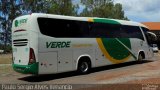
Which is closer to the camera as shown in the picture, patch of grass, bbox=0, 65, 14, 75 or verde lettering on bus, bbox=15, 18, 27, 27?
verde lettering on bus, bbox=15, 18, 27, 27

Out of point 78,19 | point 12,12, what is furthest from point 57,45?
point 12,12

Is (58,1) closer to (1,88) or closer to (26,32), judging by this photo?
(26,32)

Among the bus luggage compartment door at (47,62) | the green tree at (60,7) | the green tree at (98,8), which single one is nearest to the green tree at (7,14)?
the green tree at (60,7)

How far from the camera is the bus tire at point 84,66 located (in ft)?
63.1

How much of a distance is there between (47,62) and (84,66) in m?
3.13

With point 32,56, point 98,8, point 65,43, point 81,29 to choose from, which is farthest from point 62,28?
point 98,8

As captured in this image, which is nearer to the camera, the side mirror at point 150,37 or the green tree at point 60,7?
the side mirror at point 150,37

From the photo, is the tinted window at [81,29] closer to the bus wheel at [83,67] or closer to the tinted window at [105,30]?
the tinted window at [105,30]

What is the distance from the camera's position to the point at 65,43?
18.0 metres

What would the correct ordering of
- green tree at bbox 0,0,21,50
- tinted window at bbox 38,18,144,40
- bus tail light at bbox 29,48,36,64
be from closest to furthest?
bus tail light at bbox 29,48,36,64 < tinted window at bbox 38,18,144,40 < green tree at bbox 0,0,21,50

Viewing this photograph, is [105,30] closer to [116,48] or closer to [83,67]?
[116,48]

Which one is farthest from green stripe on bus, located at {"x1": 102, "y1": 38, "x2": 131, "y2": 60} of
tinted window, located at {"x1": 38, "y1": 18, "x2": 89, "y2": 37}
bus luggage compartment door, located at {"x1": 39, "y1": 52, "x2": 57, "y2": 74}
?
bus luggage compartment door, located at {"x1": 39, "y1": 52, "x2": 57, "y2": 74}

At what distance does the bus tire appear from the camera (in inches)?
757

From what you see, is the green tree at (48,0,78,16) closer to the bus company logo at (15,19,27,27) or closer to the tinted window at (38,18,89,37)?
the tinted window at (38,18,89,37)
